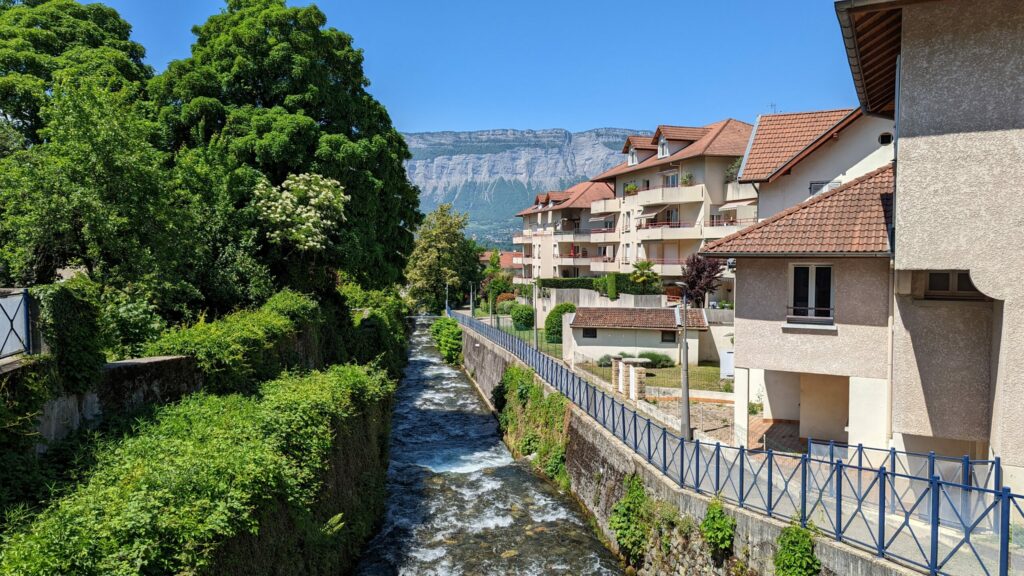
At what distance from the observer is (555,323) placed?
136ft

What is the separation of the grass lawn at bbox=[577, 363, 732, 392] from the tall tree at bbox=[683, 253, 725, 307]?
5133 mm

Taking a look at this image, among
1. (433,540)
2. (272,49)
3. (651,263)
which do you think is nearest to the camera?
(433,540)

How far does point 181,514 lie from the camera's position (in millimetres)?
7262

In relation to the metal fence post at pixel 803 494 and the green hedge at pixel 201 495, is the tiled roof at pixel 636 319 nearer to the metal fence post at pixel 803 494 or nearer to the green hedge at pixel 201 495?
the green hedge at pixel 201 495

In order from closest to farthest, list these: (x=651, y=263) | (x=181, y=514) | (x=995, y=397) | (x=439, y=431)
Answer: (x=181, y=514), (x=995, y=397), (x=439, y=431), (x=651, y=263)

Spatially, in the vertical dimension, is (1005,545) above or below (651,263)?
below

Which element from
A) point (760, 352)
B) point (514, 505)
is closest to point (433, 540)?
point (514, 505)

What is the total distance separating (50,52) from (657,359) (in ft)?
92.5

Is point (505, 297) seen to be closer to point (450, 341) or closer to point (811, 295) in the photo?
point (450, 341)

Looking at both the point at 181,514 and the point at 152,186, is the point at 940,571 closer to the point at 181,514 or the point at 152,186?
the point at 181,514

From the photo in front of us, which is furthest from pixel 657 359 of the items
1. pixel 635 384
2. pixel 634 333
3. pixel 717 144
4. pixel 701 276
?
pixel 717 144

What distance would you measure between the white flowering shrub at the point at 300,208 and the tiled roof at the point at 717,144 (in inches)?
1027

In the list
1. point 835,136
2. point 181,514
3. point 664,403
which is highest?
point 835,136

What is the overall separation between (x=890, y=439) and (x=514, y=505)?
9620mm
